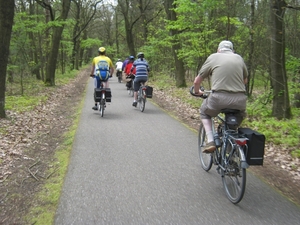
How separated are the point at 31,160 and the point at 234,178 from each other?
409 centimetres

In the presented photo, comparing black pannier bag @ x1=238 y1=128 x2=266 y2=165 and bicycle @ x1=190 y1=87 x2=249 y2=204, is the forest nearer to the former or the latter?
bicycle @ x1=190 y1=87 x2=249 y2=204

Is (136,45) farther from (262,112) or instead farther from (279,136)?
(279,136)

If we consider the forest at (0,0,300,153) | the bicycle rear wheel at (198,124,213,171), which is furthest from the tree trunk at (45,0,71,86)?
the bicycle rear wheel at (198,124,213,171)

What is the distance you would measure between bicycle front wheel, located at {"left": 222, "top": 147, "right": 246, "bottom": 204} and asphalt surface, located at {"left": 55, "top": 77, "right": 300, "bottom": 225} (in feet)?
0.45

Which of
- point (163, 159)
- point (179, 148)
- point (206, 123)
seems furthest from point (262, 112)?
point (206, 123)

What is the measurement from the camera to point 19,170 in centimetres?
567

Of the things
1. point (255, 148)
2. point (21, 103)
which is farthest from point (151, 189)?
point (21, 103)

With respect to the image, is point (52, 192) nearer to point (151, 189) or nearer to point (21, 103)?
point (151, 189)

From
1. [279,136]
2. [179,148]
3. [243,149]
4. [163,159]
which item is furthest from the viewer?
[279,136]

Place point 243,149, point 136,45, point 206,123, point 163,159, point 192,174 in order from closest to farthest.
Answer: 1. point 243,149
2. point 206,123
3. point 192,174
4. point 163,159
5. point 136,45

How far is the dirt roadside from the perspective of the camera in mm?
4488

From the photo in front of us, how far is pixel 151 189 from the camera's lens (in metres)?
4.72

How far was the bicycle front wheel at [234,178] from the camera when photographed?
3.95 metres

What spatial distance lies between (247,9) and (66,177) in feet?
45.1
